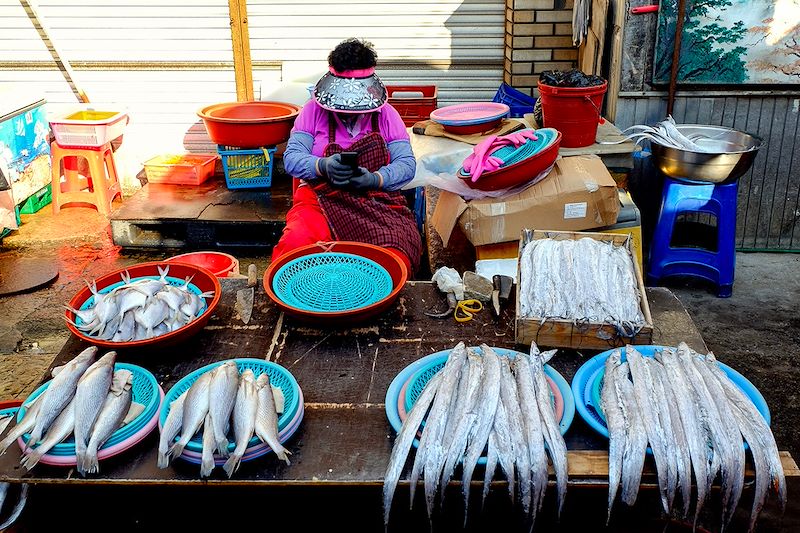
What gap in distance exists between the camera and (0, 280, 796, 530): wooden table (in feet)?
8.46

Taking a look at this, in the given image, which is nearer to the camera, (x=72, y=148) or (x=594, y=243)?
(x=594, y=243)

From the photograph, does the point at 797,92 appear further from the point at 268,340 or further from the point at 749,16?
the point at 268,340

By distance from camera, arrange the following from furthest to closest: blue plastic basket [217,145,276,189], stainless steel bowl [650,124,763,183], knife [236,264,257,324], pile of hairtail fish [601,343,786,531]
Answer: blue plastic basket [217,145,276,189] → stainless steel bowl [650,124,763,183] → knife [236,264,257,324] → pile of hairtail fish [601,343,786,531]

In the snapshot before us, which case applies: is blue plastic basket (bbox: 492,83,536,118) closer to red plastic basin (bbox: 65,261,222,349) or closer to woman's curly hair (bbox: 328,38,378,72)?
woman's curly hair (bbox: 328,38,378,72)

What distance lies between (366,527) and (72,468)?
1509mm

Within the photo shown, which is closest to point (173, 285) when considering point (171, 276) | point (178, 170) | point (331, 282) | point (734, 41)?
point (171, 276)

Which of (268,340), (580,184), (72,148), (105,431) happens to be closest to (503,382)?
(268,340)

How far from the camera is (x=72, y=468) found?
2621mm

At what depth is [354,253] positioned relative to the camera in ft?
13.1

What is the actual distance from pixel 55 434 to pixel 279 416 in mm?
829

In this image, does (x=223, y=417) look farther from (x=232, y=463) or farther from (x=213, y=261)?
(x=213, y=261)

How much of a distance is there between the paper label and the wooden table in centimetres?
121

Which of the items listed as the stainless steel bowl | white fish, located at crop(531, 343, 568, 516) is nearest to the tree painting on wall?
the stainless steel bowl

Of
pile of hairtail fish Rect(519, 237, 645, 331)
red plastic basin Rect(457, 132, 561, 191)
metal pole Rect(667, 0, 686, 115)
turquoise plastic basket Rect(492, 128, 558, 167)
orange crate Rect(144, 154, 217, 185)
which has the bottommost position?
orange crate Rect(144, 154, 217, 185)
